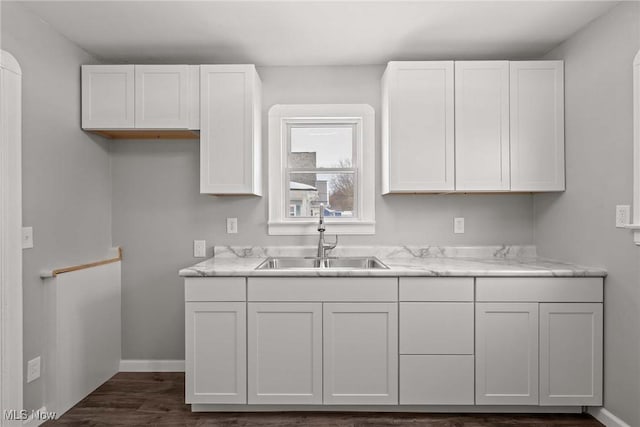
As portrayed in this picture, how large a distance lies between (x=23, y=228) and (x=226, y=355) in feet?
4.39

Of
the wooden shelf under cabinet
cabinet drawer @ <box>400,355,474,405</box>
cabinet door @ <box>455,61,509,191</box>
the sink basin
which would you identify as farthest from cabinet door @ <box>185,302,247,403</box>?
cabinet door @ <box>455,61,509,191</box>

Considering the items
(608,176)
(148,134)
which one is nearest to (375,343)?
(608,176)

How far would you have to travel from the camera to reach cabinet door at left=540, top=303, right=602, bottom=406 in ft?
7.86

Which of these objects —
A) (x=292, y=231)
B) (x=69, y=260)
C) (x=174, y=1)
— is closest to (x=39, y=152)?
(x=69, y=260)

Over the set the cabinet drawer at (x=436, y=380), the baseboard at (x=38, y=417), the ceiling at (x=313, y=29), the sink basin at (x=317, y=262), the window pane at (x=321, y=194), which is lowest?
the baseboard at (x=38, y=417)

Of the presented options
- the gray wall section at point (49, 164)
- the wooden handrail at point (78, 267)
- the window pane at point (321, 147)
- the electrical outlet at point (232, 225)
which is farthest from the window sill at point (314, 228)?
the gray wall section at point (49, 164)

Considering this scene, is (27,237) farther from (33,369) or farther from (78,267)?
(33,369)

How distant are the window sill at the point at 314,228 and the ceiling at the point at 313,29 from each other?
48.6 inches

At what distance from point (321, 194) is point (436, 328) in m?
1.35

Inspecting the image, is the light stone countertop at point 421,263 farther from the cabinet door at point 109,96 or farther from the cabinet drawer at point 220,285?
the cabinet door at point 109,96

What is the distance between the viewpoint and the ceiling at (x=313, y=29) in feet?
7.54

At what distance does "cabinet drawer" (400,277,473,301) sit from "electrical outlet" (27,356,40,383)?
214 cm

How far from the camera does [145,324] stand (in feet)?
10.6

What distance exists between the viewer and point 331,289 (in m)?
2.45
